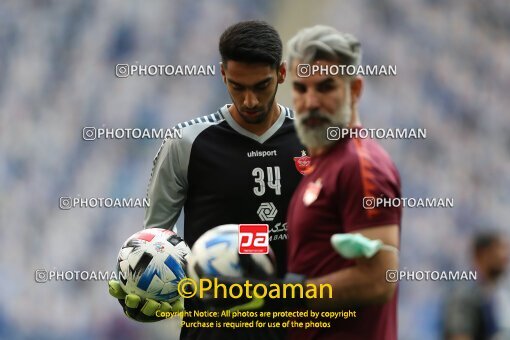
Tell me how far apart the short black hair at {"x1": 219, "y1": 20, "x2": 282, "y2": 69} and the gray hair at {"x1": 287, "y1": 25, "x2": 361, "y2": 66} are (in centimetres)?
74

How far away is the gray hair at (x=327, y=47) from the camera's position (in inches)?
114

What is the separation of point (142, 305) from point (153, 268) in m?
0.15

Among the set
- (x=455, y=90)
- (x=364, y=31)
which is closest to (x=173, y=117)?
(x=364, y=31)

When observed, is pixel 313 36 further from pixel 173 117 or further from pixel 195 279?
pixel 173 117

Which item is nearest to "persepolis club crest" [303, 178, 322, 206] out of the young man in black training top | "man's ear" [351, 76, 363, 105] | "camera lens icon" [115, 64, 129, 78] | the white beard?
the white beard

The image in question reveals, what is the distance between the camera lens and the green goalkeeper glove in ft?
11.8

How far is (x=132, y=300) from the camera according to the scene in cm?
359

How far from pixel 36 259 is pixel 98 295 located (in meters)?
0.65

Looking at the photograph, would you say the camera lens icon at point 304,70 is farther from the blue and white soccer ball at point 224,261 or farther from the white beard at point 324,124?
the blue and white soccer ball at point 224,261

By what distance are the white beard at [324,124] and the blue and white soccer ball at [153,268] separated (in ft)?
2.97

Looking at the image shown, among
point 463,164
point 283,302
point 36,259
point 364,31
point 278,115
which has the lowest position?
point 283,302

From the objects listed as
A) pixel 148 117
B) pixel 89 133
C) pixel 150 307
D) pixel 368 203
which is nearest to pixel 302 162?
pixel 150 307

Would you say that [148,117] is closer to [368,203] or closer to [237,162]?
[237,162]

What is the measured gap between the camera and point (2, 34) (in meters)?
8.70
